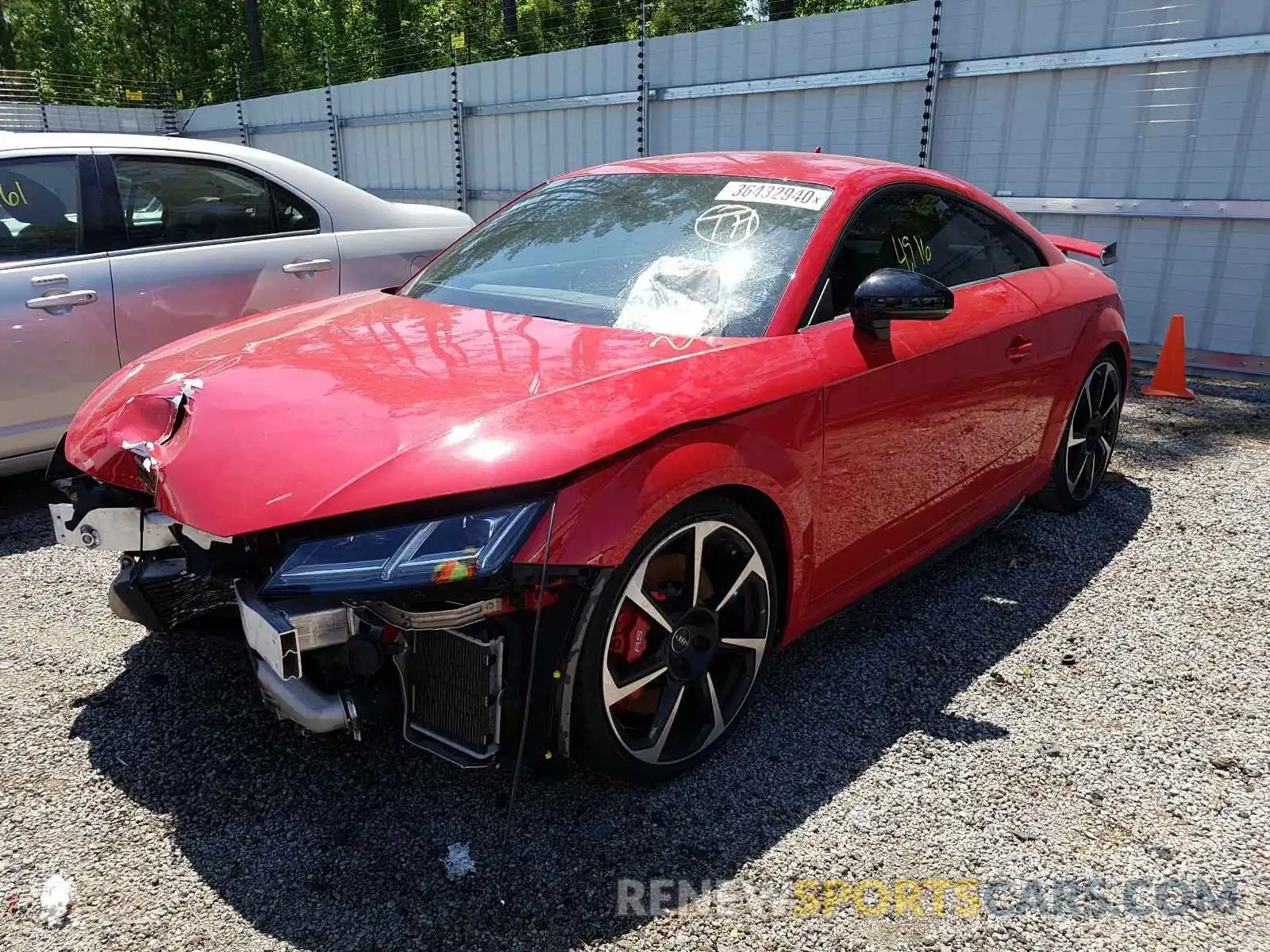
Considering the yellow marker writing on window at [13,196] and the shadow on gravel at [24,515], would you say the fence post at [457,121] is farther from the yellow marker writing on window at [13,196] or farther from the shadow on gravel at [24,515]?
the yellow marker writing on window at [13,196]

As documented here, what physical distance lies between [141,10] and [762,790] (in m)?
39.6

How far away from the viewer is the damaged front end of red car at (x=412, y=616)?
6.45ft

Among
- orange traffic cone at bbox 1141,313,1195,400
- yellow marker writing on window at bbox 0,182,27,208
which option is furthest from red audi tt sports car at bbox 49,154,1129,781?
orange traffic cone at bbox 1141,313,1195,400

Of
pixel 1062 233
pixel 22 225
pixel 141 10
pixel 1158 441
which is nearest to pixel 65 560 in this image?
pixel 22 225

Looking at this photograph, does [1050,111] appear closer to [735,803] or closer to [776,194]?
[776,194]

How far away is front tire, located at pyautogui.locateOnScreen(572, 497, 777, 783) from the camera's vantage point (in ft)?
7.22

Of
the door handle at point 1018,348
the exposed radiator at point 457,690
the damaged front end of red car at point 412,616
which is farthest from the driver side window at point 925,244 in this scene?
the exposed radiator at point 457,690

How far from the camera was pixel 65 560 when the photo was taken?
3914mm

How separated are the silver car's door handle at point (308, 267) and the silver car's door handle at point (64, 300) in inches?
35.7

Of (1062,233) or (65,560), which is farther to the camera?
(1062,233)

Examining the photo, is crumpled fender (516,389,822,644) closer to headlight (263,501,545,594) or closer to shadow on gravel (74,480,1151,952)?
headlight (263,501,545,594)

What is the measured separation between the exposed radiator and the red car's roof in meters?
1.92

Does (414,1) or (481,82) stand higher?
(414,1)

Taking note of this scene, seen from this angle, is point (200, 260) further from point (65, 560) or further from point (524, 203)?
point (524, 203)
